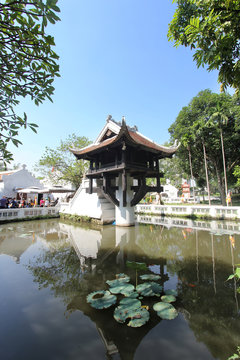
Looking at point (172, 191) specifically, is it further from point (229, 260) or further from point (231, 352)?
point (231, 352)

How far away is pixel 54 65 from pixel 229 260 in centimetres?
599

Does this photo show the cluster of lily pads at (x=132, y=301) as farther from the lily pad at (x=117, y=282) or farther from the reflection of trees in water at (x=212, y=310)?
the reflection of trees in water at (x=212, y=310)

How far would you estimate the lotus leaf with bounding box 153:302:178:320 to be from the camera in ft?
8.17

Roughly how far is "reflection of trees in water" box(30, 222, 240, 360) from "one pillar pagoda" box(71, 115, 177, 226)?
3.20m

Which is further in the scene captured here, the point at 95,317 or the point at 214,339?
the point at 95,317

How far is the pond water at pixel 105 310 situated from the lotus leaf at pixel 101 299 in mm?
88

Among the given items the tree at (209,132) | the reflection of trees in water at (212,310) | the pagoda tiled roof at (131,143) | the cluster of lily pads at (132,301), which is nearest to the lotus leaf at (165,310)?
the cluster of lily pads at (132,301)

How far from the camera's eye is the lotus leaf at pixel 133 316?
2.29 metres

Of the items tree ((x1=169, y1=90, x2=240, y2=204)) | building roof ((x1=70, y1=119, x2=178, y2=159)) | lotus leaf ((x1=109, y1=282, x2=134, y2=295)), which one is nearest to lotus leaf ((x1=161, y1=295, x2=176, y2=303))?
lotus leaf ((x1=109, y1=282, x2=134, y2=295))

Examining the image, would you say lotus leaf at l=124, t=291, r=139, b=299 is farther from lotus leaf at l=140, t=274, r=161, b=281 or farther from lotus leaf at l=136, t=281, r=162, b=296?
lotus leaf at l=140, t=274, r=161, b=281

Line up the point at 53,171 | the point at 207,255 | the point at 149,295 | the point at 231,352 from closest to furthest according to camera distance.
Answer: the point at 231,352
the point at 149,295
the point at 207,255
the point at 53,171

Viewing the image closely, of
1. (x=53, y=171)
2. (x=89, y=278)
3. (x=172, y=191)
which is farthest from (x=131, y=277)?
(x=172, y=191)

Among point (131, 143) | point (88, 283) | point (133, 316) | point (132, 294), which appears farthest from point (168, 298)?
point (131, 143)

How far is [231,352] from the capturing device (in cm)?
189
